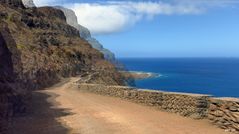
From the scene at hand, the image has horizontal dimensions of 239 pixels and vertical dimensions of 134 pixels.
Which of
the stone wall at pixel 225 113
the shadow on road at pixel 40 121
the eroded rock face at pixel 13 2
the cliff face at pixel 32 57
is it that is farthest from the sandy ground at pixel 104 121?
the eroded rock face at pixel 13 2

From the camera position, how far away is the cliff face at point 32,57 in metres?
19.5

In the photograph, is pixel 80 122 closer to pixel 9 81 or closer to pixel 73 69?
pixel 9 81

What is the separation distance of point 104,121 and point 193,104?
4173 mm

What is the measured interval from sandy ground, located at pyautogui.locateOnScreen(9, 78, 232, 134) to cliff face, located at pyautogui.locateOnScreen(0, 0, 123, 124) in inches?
43.0

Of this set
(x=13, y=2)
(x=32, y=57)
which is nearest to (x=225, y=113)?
(x=32, y=57)

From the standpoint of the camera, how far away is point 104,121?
19.3 m

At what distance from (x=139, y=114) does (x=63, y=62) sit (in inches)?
1397

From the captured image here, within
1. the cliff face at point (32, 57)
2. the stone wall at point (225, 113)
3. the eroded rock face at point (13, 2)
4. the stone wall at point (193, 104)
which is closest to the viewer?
the stone wall at point (225, 113)

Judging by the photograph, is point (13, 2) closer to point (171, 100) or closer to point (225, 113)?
point (171, 100)

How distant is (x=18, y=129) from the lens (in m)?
17.5

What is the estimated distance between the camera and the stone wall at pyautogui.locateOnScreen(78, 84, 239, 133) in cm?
1733

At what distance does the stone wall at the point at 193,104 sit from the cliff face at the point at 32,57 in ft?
21.0

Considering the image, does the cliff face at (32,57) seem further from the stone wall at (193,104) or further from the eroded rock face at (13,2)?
the stone wall at (193,104)

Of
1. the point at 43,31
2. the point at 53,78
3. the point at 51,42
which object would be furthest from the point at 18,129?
the point at 43,31
